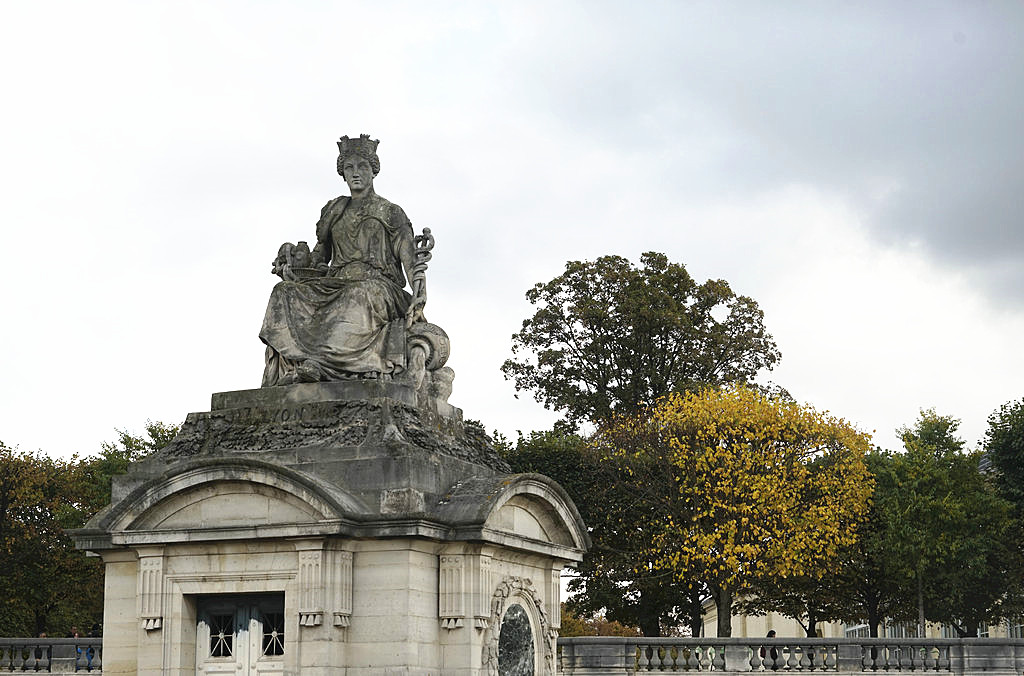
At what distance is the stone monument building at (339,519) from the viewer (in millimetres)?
16141

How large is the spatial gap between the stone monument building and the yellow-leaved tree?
21111 millimetres

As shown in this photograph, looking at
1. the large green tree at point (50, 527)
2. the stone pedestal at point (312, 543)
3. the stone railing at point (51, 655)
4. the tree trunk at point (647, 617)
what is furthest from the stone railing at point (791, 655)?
the large green tree at point (50, 527)

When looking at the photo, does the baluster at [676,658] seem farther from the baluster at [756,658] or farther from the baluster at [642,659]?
the baluster at [756,658]

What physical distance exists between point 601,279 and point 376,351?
35.5 meters

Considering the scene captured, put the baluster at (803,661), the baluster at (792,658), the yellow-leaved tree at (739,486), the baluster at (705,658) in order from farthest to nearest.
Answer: the yellow-leaved tree at (739,486)
the baluster at (705,658)
the baluster at (792,658)
the baluster at (803,661)

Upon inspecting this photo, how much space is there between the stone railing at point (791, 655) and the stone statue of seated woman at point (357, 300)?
12.0 metres

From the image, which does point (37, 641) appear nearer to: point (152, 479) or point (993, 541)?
point (152, 479)

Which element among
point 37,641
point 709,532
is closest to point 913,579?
point 709,532

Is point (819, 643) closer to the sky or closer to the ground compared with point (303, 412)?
closer to the ground

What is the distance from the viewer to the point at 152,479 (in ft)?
55.6

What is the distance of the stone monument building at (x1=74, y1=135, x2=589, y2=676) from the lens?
1614 centimetres

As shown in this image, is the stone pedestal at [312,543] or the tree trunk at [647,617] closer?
the stone pedestal at [312,543]

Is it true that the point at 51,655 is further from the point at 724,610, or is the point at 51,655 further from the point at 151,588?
the point at 724,610

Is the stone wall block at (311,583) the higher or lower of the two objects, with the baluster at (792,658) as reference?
higher
